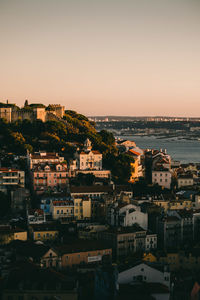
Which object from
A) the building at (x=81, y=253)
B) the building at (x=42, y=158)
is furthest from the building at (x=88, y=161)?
the building at (x=81, y=253)

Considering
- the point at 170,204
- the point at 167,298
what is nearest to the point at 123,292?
the point at 167,298

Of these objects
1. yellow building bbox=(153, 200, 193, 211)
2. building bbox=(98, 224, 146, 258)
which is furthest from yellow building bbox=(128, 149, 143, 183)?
building bbox=(98, 224, 146, 258)

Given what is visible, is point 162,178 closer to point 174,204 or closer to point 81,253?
point 174,204

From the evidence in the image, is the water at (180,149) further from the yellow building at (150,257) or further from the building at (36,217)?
the yellow building at (150,257)

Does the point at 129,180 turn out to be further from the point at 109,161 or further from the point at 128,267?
the point at 128,267

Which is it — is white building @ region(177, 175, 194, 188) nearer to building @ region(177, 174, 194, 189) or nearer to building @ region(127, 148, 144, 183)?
building @ region(177, 174, 194, 189)
